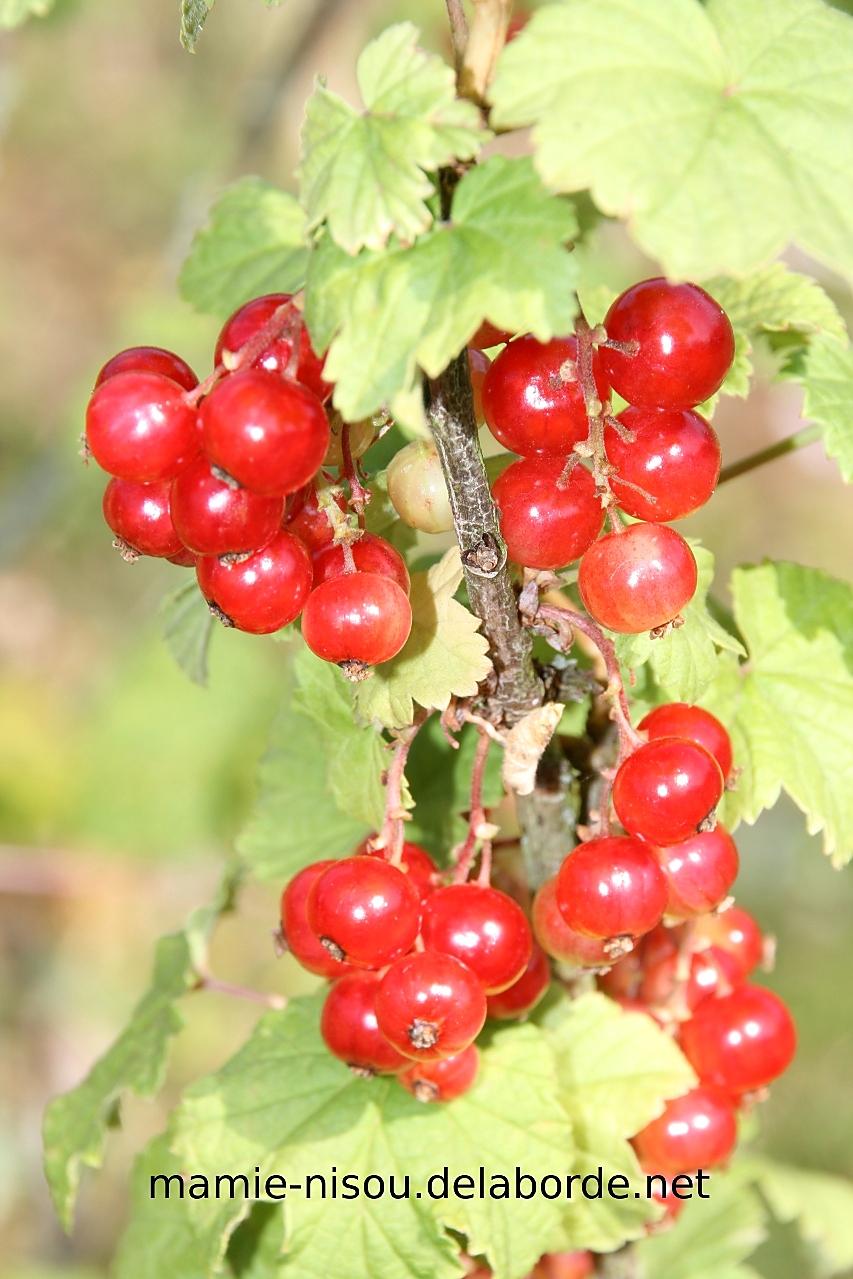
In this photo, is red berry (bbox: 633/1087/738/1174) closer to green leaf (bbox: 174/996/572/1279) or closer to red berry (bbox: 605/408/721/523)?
green leaf (bbox: 174/996/572/1279)

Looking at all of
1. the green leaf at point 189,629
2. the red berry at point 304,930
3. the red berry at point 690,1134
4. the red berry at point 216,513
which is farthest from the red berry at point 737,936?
the red berry at point 216,513

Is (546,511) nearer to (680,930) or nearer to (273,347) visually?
(273,347)

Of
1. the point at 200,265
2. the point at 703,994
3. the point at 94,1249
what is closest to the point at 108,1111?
the point at 703,994

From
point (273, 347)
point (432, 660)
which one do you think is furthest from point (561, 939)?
point (273, 347)

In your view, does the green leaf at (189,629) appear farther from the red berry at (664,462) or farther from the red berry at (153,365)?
the red berry at (664,462)

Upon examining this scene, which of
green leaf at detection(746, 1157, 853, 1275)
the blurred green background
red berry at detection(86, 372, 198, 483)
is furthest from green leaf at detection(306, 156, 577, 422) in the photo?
the blurred green background
